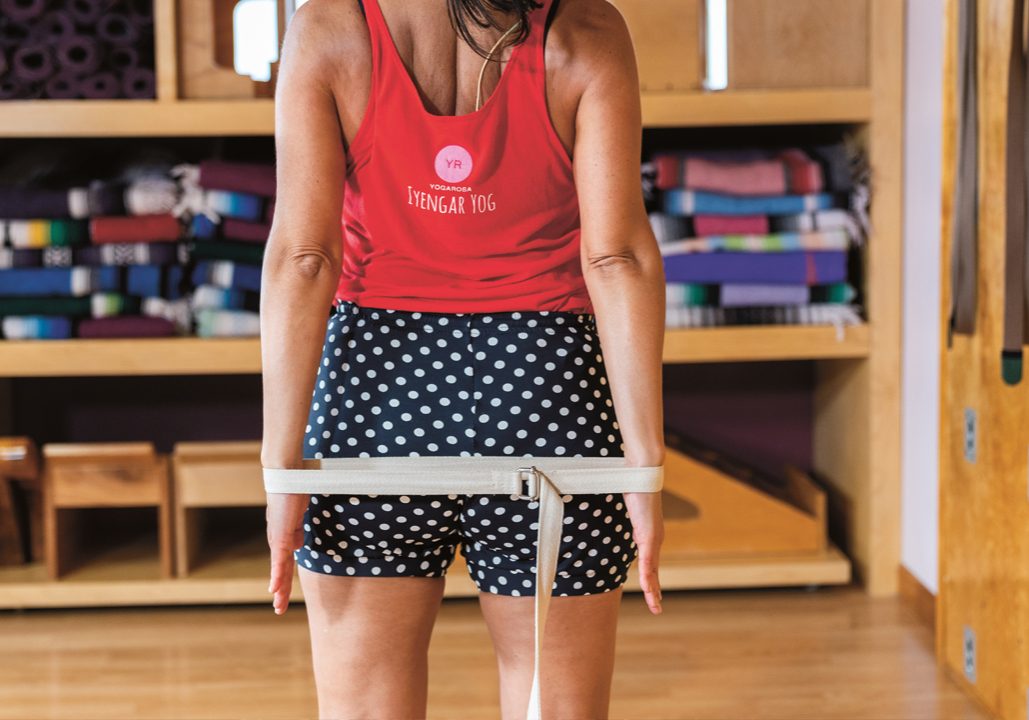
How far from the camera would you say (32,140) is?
8.68 feet

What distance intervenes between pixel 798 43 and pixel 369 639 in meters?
1.77

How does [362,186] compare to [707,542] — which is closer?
[362,186]

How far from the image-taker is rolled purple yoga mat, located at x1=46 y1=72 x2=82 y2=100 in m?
2.37

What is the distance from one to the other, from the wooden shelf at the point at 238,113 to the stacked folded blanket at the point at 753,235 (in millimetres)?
90

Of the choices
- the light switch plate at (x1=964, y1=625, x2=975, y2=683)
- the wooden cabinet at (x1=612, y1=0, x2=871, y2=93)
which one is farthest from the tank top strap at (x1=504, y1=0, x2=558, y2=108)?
the wooden cabinet at (x1=612, y1=0, x2=871, y2=93)

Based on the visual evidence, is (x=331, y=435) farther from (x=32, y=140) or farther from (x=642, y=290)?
(x=32, y=140)

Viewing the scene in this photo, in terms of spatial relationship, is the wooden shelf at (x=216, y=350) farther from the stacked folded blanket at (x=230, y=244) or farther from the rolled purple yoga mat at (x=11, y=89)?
the rolled purple yoga mat at (x=11, y=89)

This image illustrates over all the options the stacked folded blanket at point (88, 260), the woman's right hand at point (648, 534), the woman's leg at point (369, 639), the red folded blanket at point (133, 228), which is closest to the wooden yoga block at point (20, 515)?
the stacked folded blanket at point (88, 260)

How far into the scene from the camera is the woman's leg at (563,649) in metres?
1.05

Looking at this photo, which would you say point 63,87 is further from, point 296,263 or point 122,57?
point 296,263

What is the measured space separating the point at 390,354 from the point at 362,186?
0.14 metres

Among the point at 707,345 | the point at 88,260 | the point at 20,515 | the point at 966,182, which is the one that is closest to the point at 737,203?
the point at 707,345

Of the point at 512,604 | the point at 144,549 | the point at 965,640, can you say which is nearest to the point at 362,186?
the point at 512,604

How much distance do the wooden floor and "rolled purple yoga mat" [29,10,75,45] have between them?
1.17 m
